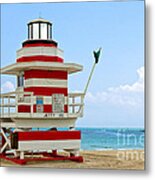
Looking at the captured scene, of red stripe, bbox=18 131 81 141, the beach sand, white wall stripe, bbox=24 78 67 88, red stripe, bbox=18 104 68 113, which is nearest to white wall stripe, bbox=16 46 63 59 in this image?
white wall stripe, bbox=24 78 67 88

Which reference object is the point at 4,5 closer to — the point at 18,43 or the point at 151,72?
the point at 18,43

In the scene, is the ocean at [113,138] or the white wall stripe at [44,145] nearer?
the ocean at [113,138]

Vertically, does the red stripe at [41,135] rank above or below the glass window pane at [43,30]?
below

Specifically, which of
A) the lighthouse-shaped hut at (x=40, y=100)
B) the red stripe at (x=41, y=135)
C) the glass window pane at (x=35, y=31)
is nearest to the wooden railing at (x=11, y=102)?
the lighthouse-shaped hut at (x=40, y=100)

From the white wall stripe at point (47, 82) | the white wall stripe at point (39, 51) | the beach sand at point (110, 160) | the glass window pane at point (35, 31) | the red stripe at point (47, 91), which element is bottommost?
the beach sand at point (110, 160)

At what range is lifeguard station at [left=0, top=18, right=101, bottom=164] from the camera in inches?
90.4

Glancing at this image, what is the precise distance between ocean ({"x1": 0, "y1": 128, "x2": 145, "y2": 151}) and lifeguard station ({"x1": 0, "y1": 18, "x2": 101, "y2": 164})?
65mm

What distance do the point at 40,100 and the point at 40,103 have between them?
1cm

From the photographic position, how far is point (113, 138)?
2.23 m

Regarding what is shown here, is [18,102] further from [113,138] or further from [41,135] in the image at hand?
[113,138]

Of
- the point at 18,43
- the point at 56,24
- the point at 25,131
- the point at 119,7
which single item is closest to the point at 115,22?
the point at 119,7

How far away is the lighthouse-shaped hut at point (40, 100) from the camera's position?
2295 mm

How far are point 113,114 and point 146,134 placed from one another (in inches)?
6.3

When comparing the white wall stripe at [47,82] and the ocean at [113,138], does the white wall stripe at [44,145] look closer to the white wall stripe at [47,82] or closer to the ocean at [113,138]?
the ocean at [113,138]
